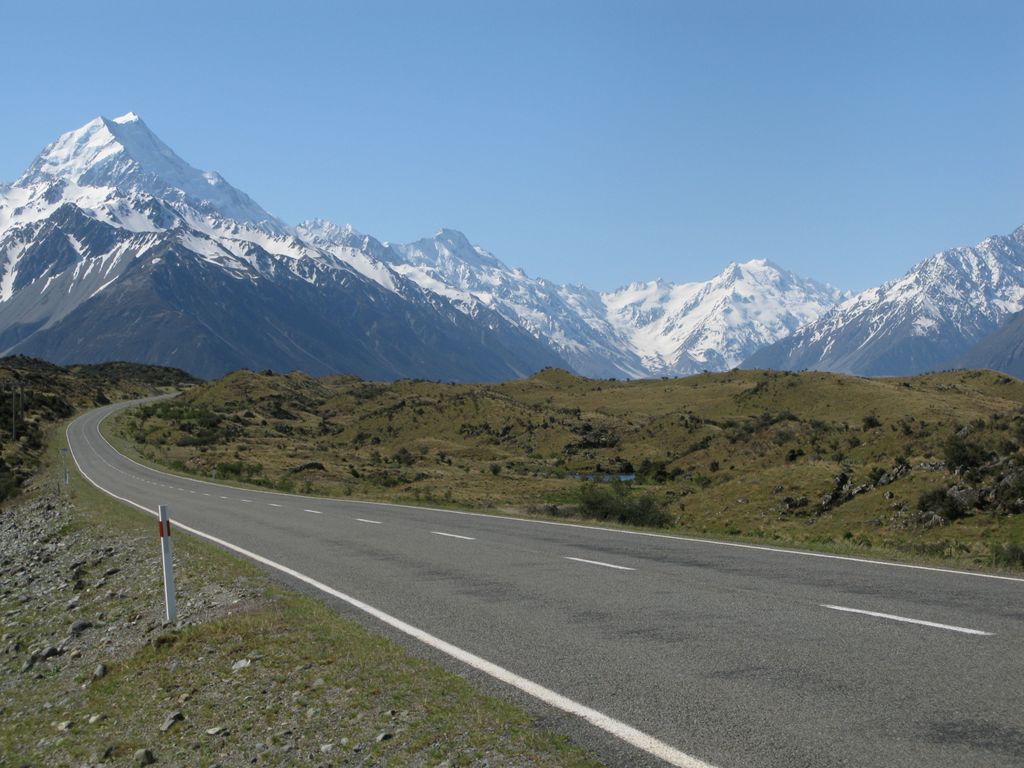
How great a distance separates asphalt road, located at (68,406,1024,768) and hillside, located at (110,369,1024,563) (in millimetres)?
5990

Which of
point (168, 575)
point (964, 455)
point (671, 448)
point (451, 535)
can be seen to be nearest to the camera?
point (168, 575)

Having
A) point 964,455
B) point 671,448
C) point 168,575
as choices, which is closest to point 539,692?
point 168,575

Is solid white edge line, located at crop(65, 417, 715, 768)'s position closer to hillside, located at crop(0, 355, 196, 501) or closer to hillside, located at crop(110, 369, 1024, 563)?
hillside, located at crop(110, 369, 1024, 563)

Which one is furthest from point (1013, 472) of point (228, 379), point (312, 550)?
point (228, 379)

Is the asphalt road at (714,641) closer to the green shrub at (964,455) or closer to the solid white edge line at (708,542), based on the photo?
the solid white edge line at (708,542)

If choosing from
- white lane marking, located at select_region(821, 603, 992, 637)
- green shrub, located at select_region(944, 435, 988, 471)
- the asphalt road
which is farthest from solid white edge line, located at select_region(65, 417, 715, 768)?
green shrub, located at select_region(944, 435, 988, 471)

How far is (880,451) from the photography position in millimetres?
37031

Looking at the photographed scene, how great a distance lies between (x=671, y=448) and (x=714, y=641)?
61283mm

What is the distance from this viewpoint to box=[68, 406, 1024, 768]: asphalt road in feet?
20.0

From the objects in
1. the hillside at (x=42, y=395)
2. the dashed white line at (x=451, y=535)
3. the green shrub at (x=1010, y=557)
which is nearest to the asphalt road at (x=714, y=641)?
the dashed white line at (x=451, y=535)

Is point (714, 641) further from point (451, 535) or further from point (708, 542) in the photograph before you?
point (451, 535)

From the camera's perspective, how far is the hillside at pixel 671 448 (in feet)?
90.1

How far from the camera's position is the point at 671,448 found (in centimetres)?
6931

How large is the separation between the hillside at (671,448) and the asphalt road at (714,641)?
19.7ft
